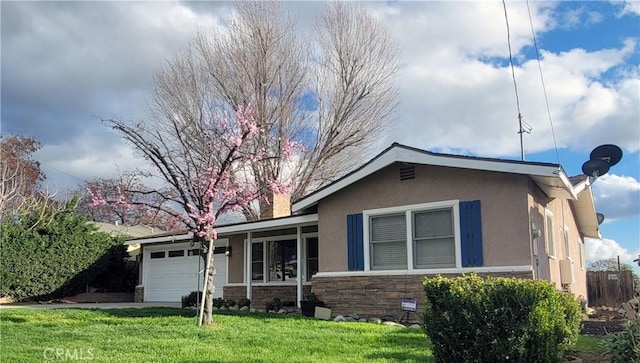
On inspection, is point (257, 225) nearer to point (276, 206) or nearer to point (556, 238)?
point (276, 206)

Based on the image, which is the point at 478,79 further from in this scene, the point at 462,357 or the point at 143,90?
the point at 143,90

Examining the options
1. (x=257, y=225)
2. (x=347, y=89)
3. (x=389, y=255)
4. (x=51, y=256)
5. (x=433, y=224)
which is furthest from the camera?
(x=347, y=89)

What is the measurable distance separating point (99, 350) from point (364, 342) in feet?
12.2

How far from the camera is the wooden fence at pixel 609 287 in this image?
1928 centimetres

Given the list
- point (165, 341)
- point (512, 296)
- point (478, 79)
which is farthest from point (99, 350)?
point (478, 79)

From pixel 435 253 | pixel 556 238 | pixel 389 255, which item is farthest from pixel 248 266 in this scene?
pixel 556 238

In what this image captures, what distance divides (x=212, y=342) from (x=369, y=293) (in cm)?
512

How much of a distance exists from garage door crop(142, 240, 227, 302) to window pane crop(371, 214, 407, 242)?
7.23 meters

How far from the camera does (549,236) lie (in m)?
13.6

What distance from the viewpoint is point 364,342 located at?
329 inches

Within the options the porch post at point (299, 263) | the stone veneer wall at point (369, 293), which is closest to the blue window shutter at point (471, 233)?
the stone veneer wall at point (369, 293)

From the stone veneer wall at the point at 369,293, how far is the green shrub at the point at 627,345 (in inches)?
222

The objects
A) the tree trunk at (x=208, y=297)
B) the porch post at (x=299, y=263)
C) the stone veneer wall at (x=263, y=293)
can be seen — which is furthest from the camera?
the stone veneer wall at (x=263, y=293)

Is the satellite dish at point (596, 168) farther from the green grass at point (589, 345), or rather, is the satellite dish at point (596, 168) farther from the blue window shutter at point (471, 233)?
the green grass at point (589, 345)
